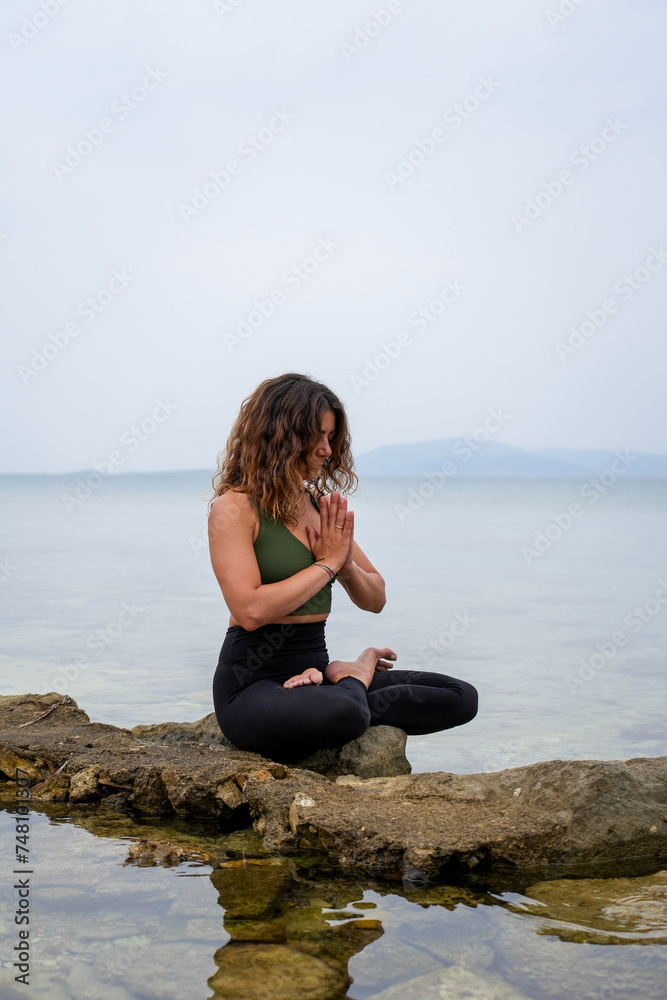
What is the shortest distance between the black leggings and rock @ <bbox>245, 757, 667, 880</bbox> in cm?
25

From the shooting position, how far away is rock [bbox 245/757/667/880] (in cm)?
304

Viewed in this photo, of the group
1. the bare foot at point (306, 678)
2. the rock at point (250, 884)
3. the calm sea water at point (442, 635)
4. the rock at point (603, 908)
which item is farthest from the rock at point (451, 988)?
the calm sea water at point (442, 635)

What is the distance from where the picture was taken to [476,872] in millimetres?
3035

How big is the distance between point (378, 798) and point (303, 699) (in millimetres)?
500

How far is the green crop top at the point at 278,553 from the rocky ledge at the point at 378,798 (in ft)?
2.41

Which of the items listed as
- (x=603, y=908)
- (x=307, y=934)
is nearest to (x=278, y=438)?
(x=307, y=934)

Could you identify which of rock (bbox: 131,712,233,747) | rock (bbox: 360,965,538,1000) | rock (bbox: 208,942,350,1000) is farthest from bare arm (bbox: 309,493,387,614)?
rock (bbox: 360,965,538,1000)

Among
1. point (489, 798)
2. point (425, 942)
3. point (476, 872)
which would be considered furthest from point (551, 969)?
point (489, 798)

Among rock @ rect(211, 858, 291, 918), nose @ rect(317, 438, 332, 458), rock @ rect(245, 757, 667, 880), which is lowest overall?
rock @ rect(211, 858, 291, 918)

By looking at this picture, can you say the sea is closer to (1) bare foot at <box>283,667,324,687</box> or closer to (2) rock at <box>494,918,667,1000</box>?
(2) rock at <box>494,918,667,1000</box>

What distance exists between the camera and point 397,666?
7.25 m

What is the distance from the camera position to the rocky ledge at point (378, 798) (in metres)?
3.08

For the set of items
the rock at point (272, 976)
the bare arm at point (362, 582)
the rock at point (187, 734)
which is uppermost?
the bare arm at point (362, 582)

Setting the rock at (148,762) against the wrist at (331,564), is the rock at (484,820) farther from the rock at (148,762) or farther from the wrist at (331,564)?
the wrist at (331,564)
